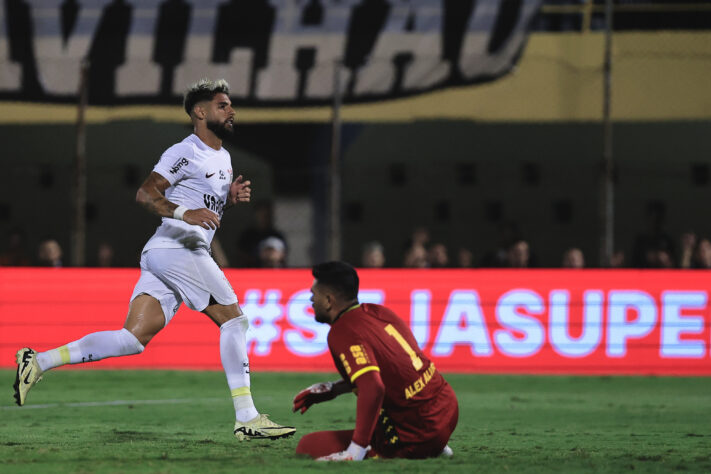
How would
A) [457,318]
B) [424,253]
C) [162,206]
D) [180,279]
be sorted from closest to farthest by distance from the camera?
[162,206] < [180,279] < [457,318] < [424,253]

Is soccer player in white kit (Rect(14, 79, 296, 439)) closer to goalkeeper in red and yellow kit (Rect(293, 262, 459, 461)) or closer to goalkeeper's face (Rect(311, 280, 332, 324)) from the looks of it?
Result: goalkeeper in red and yellow kit (Rect(293, 262, 459, 461))

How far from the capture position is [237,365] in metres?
7.49

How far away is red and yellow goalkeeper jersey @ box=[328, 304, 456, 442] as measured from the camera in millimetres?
6031

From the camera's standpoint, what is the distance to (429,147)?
20656 mm

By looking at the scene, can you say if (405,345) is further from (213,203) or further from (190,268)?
(213,203)

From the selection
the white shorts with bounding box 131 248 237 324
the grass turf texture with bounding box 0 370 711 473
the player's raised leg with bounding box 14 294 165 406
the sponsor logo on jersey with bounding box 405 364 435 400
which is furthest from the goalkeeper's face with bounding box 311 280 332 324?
the player's raised leg with bounding box 14 294 165 406

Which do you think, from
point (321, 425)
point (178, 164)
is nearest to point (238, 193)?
point (178, 164)

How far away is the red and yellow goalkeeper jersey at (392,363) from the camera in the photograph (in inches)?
237

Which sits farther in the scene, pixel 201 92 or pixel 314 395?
pixel 201 92

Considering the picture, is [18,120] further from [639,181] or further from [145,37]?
[639,181]

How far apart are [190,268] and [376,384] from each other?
197 centimetres

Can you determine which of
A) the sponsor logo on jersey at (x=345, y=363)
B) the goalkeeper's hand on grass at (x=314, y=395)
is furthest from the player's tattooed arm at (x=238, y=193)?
the sponsor logo on jersey at (x=345, y=363)

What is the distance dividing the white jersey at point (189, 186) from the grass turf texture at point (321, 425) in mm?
1314

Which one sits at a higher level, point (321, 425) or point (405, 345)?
point (405, 345)
